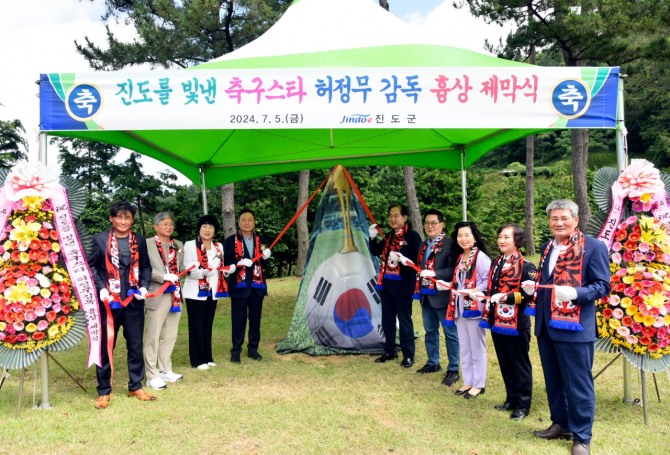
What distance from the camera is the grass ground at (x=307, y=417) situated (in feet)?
9.66

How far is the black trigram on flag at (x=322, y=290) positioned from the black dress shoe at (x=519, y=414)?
2.22 m

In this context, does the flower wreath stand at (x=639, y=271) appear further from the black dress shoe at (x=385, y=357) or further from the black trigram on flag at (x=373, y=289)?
the black trigram on flag at (x=373, y=289)

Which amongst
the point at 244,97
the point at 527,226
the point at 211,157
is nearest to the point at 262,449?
the point at 244,97

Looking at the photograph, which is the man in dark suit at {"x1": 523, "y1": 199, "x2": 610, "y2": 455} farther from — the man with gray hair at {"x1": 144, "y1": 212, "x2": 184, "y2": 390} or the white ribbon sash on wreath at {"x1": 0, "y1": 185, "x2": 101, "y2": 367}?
the white ribbon sash on wreath at {"x1": 0, "y1": 185, "x2": 101, "y2": 367}

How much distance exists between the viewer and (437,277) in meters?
4.02

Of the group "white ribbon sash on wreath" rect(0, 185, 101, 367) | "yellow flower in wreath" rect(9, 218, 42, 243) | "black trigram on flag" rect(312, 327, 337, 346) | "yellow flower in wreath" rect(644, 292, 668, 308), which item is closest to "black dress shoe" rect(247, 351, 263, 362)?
"black trigram on flag" rect(312, 327, 337, 346)

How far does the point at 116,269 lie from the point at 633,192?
3.42 metres

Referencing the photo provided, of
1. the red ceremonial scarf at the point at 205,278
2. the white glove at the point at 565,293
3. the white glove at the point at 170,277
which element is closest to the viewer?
the white glove at the point at 565,293

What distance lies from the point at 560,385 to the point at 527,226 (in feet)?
43.5

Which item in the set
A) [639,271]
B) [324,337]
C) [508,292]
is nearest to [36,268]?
[324,337]

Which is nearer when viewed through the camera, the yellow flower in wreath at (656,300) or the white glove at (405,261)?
the yellow flower in wreath at (656,300)

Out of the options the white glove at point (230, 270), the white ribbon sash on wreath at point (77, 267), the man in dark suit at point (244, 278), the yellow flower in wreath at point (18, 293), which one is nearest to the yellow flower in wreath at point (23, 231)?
the white ribbon sash on wreath at point (77, 267)

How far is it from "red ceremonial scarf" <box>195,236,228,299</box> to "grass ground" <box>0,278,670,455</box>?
682 mm

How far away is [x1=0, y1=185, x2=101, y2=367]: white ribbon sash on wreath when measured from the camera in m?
3.46
